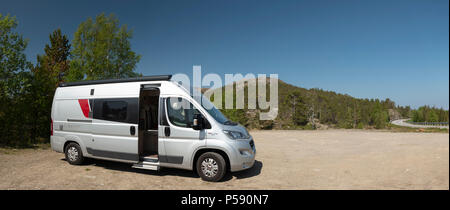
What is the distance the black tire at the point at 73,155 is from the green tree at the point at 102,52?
13.7 m

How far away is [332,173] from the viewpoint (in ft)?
22.1

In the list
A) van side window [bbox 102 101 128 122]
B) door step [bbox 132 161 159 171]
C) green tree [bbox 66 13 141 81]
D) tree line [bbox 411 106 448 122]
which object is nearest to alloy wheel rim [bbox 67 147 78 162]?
van side window [bbox 102 101 128 122]

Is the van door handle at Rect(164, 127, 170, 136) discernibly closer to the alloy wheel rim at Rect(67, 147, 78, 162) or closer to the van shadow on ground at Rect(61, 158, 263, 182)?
the van shadow on ground at Rect(61, 158, 263, 182)

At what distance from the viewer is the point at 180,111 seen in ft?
20.0

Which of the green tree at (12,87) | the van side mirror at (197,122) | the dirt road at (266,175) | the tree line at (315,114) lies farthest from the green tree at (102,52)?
the van side mirror at (197,122)

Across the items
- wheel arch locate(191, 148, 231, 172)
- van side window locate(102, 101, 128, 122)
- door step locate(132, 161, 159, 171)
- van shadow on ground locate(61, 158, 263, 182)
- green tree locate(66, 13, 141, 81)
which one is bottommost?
van shadow on ground locate(61, 158, 263, 182)

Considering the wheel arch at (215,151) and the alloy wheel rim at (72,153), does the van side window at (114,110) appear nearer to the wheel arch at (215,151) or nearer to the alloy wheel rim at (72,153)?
the alloy wheel rim at (72,153)

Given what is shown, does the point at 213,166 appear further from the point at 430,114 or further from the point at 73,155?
the point at 430,114

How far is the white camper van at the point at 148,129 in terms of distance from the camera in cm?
577

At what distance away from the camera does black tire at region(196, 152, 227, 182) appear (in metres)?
5.66

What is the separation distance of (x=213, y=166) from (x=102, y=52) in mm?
18486

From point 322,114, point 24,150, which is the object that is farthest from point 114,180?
point 322,114

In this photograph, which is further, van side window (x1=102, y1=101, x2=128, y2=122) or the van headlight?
van side window (x1=102, y1=101, x2=128, y2=122)

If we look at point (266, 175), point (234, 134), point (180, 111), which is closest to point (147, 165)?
point (180, 111)
